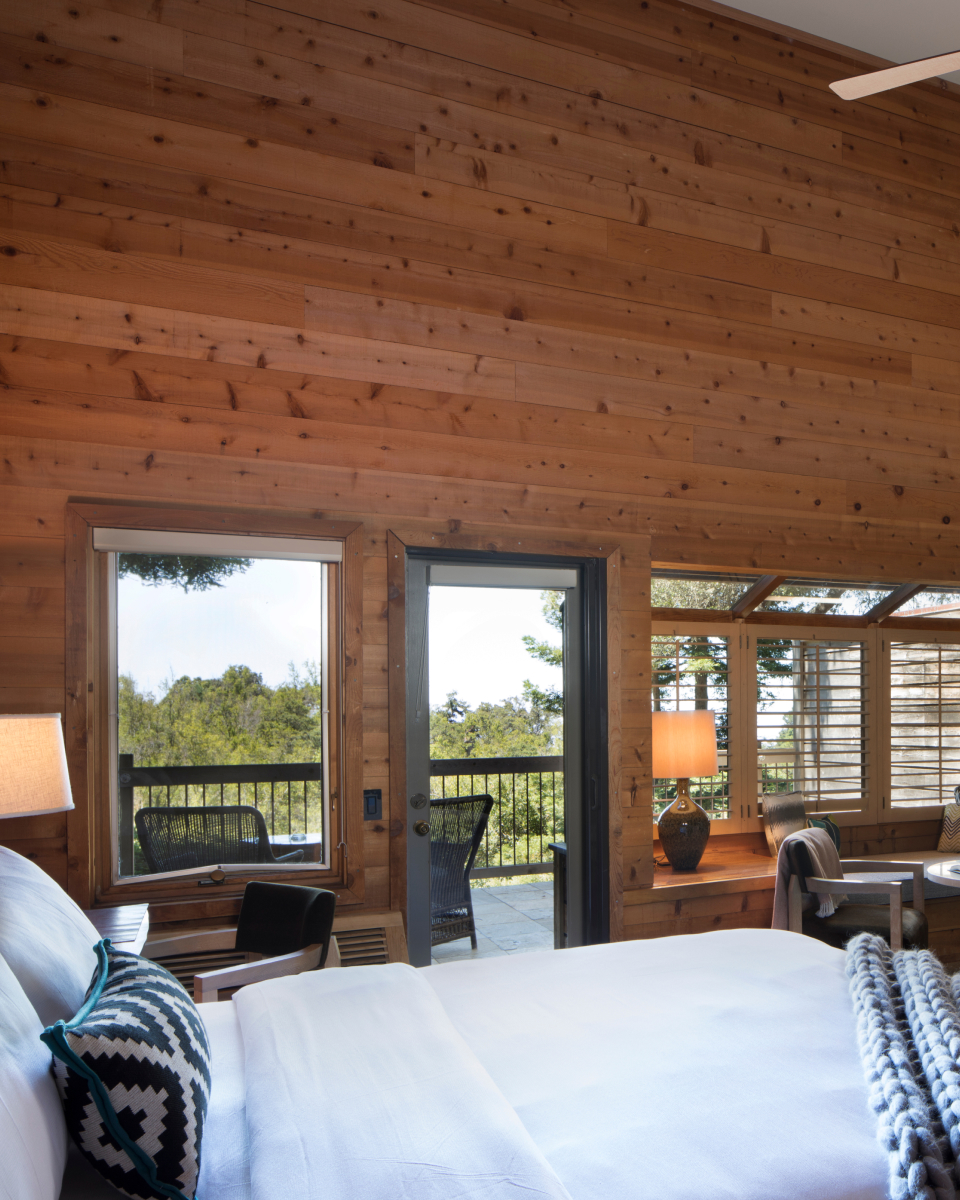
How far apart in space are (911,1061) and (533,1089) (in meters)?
0.72

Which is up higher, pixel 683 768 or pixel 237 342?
pixel 237 342

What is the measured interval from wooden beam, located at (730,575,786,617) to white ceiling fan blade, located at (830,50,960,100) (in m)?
2.44

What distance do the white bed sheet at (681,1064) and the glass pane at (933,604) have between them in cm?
294

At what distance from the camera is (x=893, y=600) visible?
492cm

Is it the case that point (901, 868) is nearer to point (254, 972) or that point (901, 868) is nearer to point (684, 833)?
point (684, 833)

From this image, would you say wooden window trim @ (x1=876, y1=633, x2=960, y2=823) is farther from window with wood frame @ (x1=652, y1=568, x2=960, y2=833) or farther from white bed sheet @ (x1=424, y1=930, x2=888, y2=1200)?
white bed sheet @ (x1=424, y1=930, x2=888, y2=1200)

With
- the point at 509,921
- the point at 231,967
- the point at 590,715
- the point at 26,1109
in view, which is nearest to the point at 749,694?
the point at 590,715

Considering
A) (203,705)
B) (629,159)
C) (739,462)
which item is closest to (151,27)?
(629,159)

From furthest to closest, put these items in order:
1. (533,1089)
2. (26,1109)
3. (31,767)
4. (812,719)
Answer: (812,719) < (31,767) < (533,1089) < (26,1109)

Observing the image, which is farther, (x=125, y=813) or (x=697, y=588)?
(x=697, y=588)

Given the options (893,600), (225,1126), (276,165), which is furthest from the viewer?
(893,600)

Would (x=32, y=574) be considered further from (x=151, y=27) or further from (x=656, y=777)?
(x=656, y=777)

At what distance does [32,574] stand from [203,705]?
73cm

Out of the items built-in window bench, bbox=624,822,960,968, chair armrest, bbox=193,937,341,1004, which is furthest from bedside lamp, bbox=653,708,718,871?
chair armrest, bbox=193,937,341,1004
